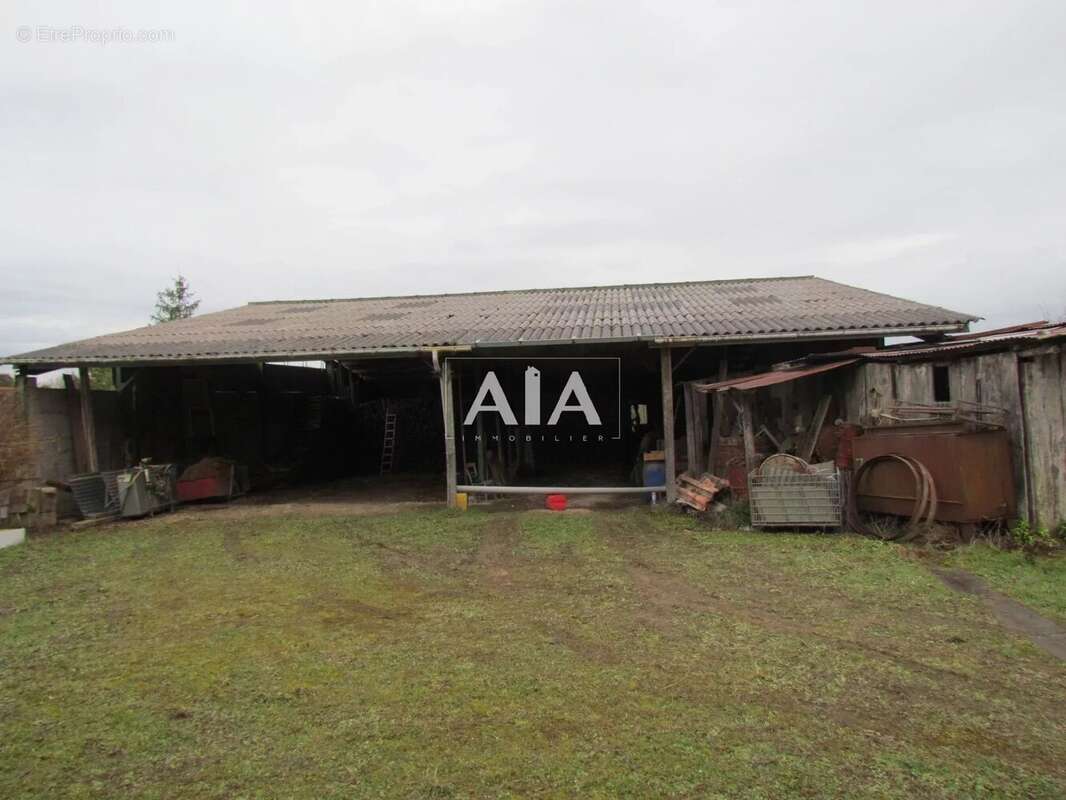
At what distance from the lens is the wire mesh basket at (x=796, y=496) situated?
24.0ft

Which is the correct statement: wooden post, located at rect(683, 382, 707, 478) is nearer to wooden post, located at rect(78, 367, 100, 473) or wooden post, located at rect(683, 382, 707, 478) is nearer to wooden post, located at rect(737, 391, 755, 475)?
wooden post, located at rect(737, 391, 755, 475)

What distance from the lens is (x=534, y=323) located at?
36.2 feet

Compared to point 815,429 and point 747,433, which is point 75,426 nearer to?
point 747,433

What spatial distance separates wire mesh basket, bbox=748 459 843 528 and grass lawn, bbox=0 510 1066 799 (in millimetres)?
541

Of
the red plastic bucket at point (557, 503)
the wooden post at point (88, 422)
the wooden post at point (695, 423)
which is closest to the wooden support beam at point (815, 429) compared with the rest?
the wooden post at point (695, 423)

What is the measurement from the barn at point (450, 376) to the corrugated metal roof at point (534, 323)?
0.04 m

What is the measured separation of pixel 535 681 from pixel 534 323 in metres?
7.90

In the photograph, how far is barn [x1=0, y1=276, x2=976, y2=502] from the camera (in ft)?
32.3

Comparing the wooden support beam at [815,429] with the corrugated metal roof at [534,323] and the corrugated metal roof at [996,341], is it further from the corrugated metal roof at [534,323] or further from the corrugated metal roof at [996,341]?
the corrugated metal roof at [534,323]

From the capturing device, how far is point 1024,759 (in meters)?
2.75

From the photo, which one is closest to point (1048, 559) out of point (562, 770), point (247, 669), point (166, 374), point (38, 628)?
point (562, 770)

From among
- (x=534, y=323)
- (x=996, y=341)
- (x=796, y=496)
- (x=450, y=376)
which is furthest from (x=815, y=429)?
(x=450, y=376)

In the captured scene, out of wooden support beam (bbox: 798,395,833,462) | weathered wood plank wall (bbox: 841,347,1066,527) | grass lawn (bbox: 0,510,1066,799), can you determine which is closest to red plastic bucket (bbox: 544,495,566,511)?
grass lawn (bbox: 0,510,1066,799)

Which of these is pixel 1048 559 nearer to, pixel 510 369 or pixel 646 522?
pixel 646 522
